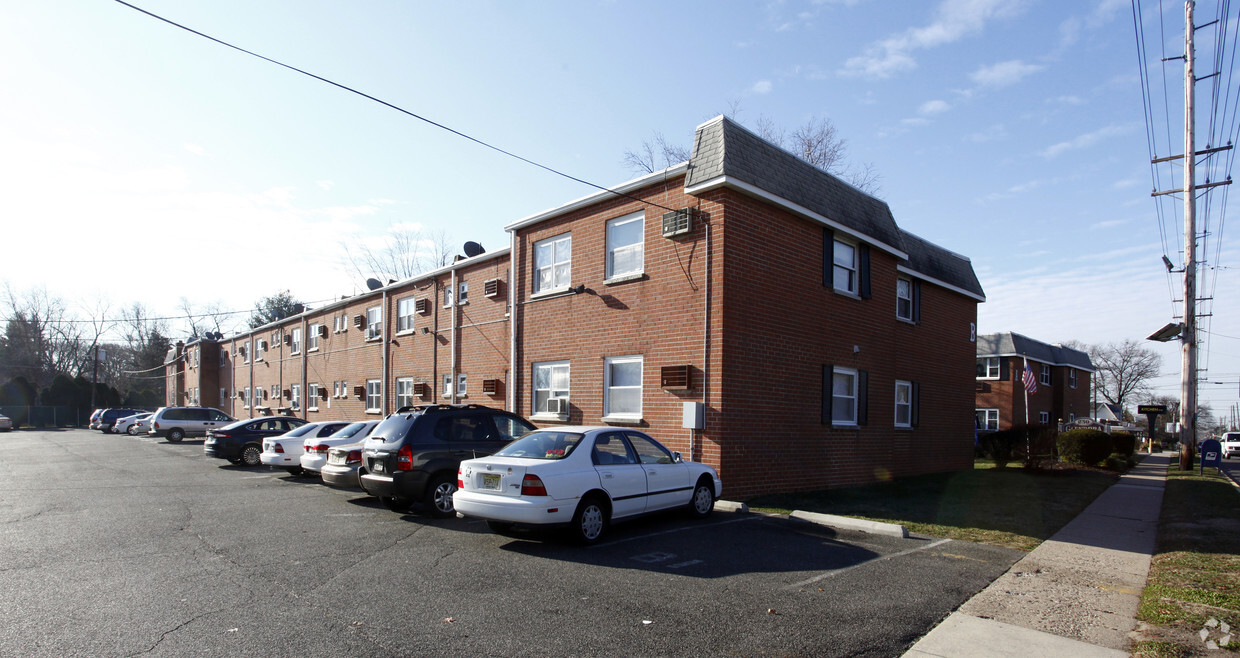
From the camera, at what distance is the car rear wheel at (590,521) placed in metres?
8.12

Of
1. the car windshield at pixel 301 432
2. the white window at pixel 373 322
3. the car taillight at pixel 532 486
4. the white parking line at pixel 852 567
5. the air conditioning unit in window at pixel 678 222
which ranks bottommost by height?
the white parking line at pixel 852 567

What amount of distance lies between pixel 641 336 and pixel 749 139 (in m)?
4.20

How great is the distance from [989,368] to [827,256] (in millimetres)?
32963

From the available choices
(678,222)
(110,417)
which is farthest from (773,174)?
(110,417)

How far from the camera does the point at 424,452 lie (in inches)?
403

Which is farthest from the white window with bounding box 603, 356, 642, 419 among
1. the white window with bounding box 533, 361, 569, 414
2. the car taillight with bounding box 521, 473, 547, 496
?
the car taillight with bounding box 521, 473, 547, 496

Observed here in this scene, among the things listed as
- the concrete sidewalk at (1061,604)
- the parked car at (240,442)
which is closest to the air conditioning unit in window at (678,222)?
the concrete sidewalk at (1061,604)

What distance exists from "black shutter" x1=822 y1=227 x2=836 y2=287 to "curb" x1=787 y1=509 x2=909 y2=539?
5.74 metres

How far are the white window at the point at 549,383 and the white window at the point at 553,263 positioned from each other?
5.81ft

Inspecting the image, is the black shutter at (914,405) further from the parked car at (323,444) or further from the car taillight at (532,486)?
the car taillight at (532,486)

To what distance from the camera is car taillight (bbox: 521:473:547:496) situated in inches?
308

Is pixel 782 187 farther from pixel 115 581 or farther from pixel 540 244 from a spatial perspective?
pixel 115 581

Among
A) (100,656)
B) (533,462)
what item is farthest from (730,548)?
(100,656)

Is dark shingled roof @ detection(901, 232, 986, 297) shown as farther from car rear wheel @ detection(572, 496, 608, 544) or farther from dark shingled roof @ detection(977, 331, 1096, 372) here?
dark shingled roof @ detection(977, 331, 1096, 372)
